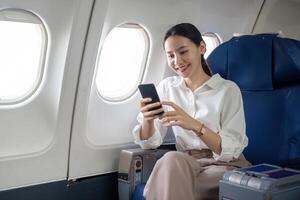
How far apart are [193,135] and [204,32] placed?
1.23m

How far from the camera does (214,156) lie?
2.48 meters

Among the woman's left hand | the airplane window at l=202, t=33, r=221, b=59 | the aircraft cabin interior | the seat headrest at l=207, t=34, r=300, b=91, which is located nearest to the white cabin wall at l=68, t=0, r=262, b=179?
the aircraft cabin interior

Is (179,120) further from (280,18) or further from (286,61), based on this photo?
(280,18)

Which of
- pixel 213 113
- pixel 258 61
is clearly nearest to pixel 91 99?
pixel 213 113

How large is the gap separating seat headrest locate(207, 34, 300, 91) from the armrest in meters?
0.72

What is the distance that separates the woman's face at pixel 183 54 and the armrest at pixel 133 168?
0.59 meters

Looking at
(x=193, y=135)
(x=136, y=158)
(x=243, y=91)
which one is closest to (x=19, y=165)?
(x=136, y=158)

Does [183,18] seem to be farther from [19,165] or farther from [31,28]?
[19,165]

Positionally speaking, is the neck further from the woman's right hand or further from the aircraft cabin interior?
the woman's right hand

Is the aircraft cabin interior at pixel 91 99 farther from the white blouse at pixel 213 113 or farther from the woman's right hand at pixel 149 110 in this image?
the woman's right hand at pixel 149 110

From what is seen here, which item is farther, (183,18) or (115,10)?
(183,18)

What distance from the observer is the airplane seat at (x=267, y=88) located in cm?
269

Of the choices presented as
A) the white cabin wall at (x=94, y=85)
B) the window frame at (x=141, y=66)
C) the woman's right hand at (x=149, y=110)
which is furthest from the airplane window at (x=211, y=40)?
the woman's right hand at (x=149, y=110)

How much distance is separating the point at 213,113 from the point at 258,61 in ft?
1.75
